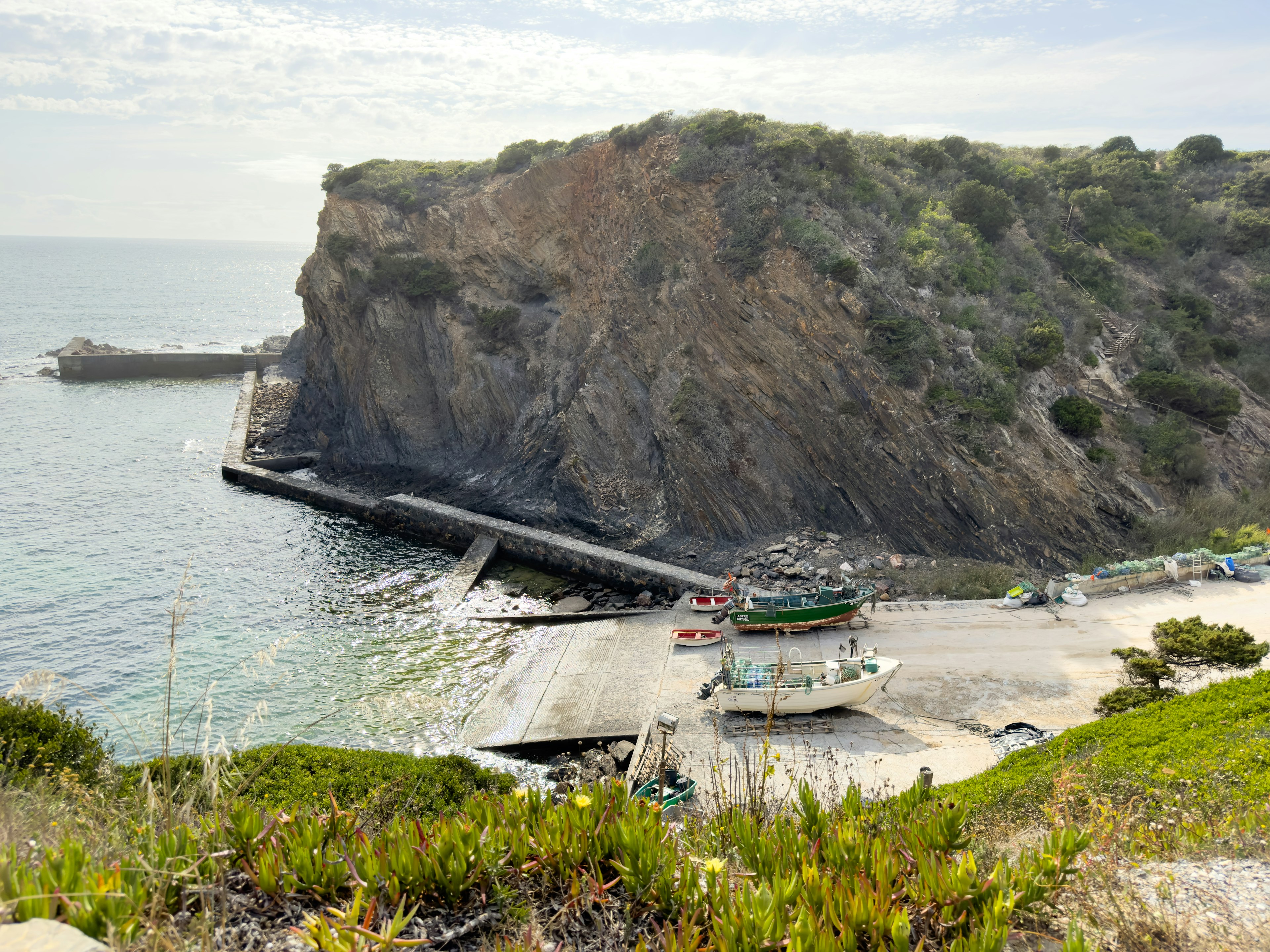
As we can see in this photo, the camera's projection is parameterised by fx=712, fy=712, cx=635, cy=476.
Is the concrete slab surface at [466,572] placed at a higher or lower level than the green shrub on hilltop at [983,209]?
lower

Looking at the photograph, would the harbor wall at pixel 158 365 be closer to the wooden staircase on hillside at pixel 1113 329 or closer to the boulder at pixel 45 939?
the wooden staircase on hillside at pixel 1113 329

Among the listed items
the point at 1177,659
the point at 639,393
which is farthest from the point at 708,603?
the point at 639,393

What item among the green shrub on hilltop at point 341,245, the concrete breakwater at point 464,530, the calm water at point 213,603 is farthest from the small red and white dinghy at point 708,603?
the green shrub on hilltop at point 341,245

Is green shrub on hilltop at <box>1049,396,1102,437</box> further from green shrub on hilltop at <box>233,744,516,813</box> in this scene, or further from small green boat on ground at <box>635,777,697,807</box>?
green shrub on hilltop at <box>233,744,516,813</box>

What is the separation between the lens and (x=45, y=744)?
33.9 ft

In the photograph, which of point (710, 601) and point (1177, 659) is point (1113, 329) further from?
point (710, 601)

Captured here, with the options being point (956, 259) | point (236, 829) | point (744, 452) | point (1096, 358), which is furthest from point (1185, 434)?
point (236, 829)

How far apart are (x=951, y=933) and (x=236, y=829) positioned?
496 cm

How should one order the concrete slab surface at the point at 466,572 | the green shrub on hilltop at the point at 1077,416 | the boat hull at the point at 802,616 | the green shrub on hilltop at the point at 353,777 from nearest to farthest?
1. the green shrub on hilltop at the point at 353,777
2. the boat hull at the point at 802,616
3. the green shrub on hilltop at the point at 1077,416
4. the concrete slab surface at the point at 466,572

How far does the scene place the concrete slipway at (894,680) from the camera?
1376 cm

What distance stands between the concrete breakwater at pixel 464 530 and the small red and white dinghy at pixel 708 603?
85.4 inches

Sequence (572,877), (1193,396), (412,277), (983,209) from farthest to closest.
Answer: (412,277) → (983,209) → (1193,396) → (572,877)

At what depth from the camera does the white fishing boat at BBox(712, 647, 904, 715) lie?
14.5 metres

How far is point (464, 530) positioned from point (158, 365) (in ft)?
168
